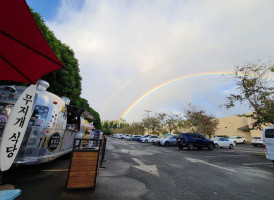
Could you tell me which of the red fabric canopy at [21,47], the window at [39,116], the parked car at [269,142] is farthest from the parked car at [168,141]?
the red fabric canopy at [21,47]

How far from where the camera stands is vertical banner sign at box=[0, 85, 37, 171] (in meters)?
2.04

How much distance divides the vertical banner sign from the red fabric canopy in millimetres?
616

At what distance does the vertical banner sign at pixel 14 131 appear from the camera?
6.71ft

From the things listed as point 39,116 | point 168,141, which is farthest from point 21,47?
point 168,141

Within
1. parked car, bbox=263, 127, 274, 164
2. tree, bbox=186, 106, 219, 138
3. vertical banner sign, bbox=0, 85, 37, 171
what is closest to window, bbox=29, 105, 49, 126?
vertical banner sign, bbox=0, 85, 37, 171

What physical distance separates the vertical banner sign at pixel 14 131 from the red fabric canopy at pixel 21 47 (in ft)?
2.02

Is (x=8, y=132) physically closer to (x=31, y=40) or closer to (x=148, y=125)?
(x=31, y=40)

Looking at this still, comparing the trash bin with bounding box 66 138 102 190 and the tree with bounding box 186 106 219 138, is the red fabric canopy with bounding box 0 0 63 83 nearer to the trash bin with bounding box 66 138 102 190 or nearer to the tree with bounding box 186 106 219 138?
the trash bin with bounding box 66 138 102 190

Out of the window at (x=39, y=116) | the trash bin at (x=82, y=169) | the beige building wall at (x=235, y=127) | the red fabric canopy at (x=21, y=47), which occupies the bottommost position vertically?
the trash bin at (x=82, y=169)

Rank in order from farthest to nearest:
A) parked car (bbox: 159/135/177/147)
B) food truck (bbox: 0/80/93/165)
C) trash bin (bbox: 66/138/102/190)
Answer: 1. parked car (bbox: 159/135/177/147)
2. food truck (bbox: 0/80/93/165)
3. trash bin (bbox: 66/138/102/190)

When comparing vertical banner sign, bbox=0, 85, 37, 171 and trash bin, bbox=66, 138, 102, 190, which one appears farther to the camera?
trash bin, bbox=66, 138, 102, 190

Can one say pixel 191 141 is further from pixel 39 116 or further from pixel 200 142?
pixel 39 116

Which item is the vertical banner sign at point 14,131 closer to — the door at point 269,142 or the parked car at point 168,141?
the door at point 269,142

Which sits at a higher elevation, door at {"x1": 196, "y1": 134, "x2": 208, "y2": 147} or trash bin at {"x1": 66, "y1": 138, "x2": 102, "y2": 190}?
door at {"x1": 196, "y1": 134, "x2": 208, "y2": 147}
